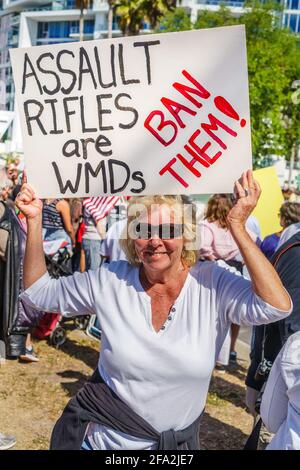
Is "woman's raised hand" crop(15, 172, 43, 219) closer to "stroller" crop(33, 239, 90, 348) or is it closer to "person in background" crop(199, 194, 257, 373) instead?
"person in background" crop(199, 194, 257, 373)

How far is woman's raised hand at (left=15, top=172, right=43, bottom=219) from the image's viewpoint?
92.5 inches

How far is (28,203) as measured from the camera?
7.80 feet

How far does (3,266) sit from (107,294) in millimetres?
2013

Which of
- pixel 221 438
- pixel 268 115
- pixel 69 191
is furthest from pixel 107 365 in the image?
pixel 268 115

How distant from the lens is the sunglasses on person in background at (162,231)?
7.33 ft

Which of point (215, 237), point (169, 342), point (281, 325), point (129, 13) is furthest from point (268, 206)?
point (129, 13)

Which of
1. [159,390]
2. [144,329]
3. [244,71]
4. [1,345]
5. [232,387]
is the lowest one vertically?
[232,387]

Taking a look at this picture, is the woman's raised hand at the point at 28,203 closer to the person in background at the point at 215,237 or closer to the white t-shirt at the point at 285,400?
the white t-shirt at the point at 285,400

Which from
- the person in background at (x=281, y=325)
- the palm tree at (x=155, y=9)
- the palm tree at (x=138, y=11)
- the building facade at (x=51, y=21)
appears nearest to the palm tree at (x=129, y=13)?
the palm tree at (x=138, y=11)

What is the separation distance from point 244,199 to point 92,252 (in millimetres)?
5565

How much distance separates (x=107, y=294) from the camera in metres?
2.26

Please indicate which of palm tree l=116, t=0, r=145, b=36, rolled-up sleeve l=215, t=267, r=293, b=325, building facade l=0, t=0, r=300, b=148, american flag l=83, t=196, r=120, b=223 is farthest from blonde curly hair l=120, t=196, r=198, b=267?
building facade l=0, t=0, r=300, b=148

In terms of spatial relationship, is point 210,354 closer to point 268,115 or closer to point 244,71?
point 244,71

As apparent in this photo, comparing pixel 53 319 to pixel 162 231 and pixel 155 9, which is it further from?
pixel 155 9
